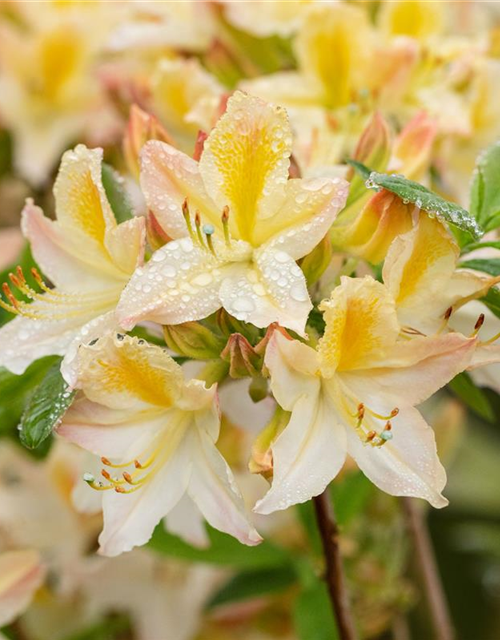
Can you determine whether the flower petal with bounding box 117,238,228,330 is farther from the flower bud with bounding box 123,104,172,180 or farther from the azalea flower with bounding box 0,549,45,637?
the azalea flower with bounding box 0,549,45,637

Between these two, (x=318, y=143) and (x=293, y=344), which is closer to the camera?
(x=293, y=344)

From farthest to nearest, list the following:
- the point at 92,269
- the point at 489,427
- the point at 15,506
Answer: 1. the point at 489,427
2. the point at 15,506
3. the point at 92,269

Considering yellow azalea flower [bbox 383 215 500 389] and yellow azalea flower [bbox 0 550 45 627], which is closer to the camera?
yellow azalea flower [bbox 383 215 500 389]

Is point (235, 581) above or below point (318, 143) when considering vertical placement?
below

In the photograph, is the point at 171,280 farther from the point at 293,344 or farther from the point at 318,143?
the point at 318,143

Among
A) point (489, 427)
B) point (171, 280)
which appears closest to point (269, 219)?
point (171, 280)

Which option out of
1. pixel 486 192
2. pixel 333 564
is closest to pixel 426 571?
pixel 333 564

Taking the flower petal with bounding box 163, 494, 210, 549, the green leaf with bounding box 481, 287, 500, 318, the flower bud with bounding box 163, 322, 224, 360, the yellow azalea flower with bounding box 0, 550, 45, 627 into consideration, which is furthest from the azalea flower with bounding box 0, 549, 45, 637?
the green leaf with bounding box 481, 287, 500, 318

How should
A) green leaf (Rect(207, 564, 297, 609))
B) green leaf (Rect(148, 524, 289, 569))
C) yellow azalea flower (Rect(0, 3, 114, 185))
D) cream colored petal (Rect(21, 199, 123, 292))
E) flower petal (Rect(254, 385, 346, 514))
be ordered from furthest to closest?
yellow azalea flower (Rect(0, 3, 114, 185))
green leaf (Rect(207, 564, 297, 609))
green leaf (Rect(148, 524, 289, 569))
cream colored petal (Rect(21, 199, 123, 292))
flower petal (Rect(254, 385, 346, 514))
